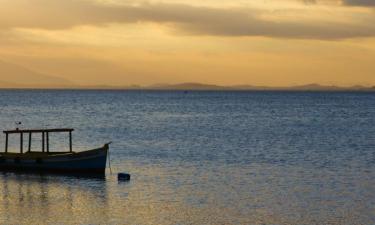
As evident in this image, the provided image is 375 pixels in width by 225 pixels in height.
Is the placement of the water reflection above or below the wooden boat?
below

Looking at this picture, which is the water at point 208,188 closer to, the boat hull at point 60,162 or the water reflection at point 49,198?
the water reflection at point 49,198

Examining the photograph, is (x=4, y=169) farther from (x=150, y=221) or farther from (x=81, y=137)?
(x=81, y=137)

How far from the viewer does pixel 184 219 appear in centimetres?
3262

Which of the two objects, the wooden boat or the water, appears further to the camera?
the wooden boat

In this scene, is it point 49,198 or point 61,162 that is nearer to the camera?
point 49,198

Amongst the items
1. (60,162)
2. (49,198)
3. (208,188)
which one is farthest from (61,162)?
(208,188)

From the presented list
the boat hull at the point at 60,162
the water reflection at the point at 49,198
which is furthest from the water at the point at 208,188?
the boat hull at the point at 60,162

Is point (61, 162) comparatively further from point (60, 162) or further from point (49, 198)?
point (49, 198)

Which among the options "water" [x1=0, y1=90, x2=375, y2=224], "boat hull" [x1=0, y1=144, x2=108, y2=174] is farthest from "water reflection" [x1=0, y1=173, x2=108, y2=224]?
"boat hull" [x1=0, y1=144, x2=108, y2=174]

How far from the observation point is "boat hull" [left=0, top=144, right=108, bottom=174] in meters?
47.2

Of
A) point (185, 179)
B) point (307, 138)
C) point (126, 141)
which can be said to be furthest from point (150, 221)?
point (307, 138)

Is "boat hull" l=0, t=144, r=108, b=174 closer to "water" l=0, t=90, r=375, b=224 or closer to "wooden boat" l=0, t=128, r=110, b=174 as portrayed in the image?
"wooden boat" l=0, t=128, r=110, b=174

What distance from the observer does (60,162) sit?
47656 mm

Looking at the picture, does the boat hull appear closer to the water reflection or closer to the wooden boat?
the wooden boat
